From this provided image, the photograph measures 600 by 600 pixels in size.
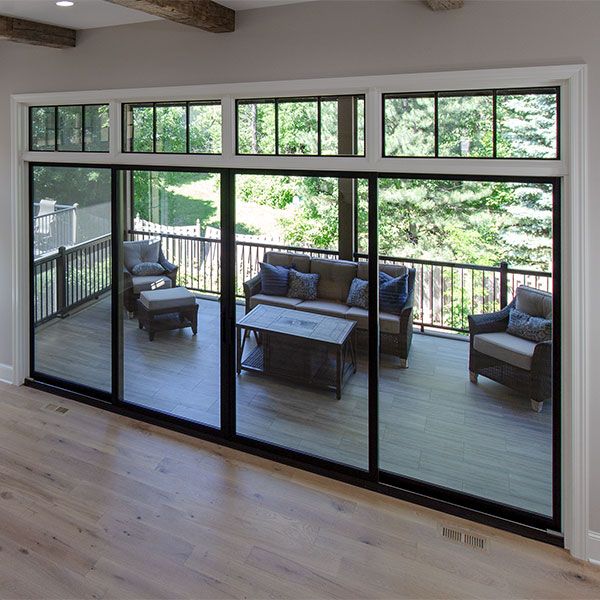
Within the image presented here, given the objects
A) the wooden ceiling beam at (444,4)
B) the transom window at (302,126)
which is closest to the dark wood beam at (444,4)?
the wooden ceiling beam at (444,4)

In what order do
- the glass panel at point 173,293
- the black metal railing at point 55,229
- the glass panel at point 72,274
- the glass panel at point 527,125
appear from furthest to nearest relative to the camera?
the black metal railing at point 55,229 → the glass panel at point 72,274 → the glass panel at point 173,293 → the glass panel at point 527,125

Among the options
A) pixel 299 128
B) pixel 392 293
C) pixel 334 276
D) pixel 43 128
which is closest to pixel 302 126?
pixel 299 128

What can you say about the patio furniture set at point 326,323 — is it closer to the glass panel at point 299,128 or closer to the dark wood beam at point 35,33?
the glass panel at point 299,128

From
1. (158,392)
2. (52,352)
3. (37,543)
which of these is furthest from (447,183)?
(52,352)

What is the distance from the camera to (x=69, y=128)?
14.7 feet

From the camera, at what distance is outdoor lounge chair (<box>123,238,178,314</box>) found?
4.30m

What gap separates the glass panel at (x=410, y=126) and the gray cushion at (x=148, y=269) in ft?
7.03

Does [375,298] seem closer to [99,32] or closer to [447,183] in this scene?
[447,183]

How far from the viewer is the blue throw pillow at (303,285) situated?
12.3ft

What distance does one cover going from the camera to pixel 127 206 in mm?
4328

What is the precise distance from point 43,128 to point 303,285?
2876 millimetres

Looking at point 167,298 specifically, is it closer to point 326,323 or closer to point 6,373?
point 326,323

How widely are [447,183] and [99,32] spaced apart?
3.06 m

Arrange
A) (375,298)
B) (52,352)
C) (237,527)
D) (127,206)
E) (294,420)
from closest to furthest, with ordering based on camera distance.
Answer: (237,527), (375,298), (294,420), (127,206), (52,352)
